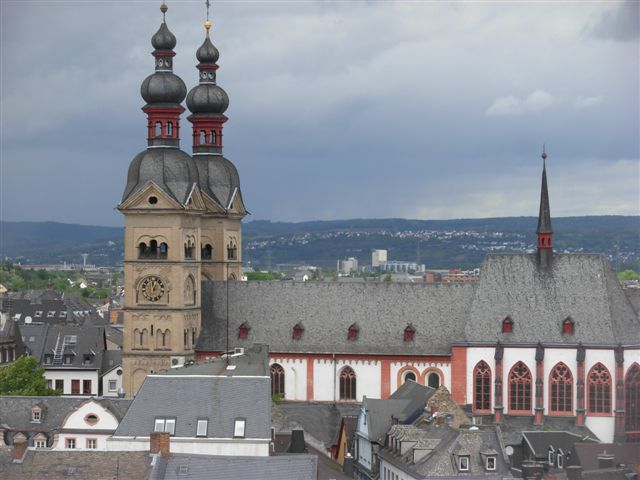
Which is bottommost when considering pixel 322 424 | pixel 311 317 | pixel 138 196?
pixel 322 424

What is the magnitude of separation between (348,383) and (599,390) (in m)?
17.7

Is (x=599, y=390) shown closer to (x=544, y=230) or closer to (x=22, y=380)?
(x=544, y=230)

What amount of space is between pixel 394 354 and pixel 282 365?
8103mm

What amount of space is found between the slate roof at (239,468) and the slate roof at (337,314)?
40.3m

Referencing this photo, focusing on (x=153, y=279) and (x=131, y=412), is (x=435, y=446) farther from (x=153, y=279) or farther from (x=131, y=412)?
(x=153, y=279)

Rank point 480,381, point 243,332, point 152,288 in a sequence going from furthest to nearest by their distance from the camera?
point 243,332 < point 152,288 < point 480,381

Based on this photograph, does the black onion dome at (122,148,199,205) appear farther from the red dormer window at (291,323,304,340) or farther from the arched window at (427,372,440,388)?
the arched window at (427,372,440,388)

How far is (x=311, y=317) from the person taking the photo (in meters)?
119

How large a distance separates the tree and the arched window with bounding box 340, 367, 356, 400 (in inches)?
831

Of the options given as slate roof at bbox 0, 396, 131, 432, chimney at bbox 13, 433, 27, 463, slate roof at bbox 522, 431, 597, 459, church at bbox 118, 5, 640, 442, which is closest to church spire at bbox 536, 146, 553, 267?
church at bbox 118, 5, 640, 442

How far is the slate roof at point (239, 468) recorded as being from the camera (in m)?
75.2

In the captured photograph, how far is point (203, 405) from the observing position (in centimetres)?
8581

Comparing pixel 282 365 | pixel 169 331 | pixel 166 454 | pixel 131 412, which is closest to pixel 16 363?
pixel 169 331

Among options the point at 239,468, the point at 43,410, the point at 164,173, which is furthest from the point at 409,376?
the point at 239,468
